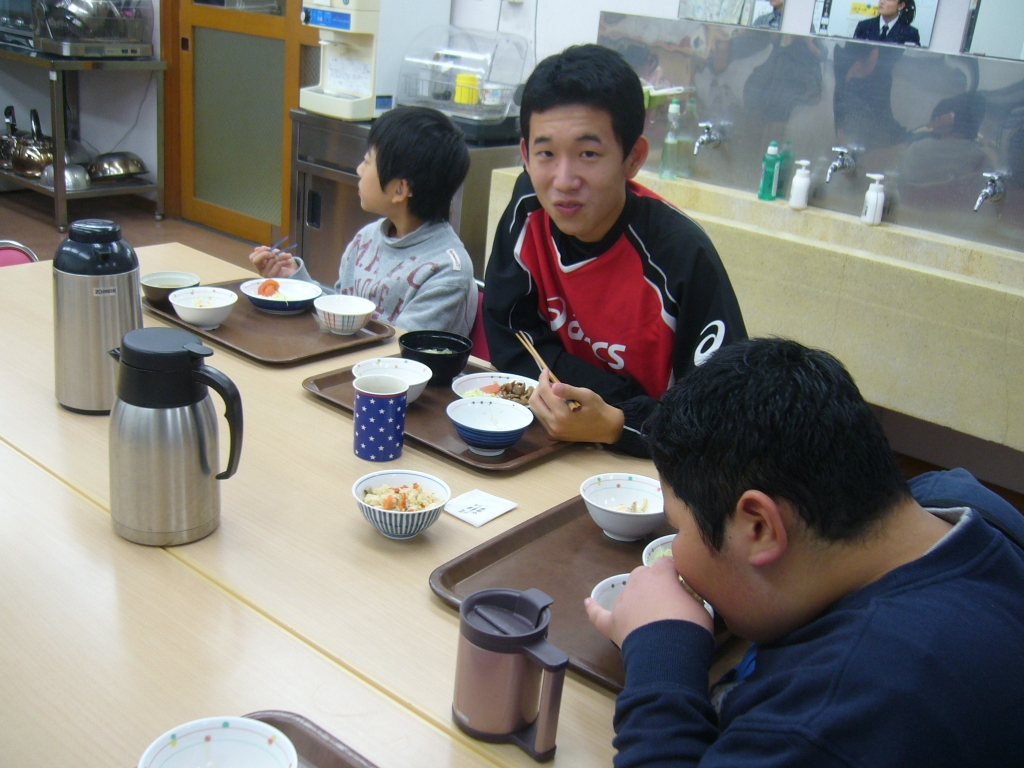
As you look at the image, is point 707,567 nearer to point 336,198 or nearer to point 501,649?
point 501,649

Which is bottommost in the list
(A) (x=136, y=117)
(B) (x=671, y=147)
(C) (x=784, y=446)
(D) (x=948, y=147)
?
(A) (x=136, y=117)

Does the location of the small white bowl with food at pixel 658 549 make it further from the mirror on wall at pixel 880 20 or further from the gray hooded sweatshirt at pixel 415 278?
the mirror on wall at pixel 880 20

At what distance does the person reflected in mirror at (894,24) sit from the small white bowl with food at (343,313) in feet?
6.80

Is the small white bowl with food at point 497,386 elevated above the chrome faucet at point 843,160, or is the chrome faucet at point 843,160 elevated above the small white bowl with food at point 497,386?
the chrome faucet at point 843,160

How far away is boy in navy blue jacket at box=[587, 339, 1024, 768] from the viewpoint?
0.71m

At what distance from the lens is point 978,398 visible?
103 inches

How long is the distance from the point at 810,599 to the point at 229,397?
69 centimetres

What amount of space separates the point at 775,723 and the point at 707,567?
175 mm

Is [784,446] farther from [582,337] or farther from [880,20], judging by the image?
[880,20]

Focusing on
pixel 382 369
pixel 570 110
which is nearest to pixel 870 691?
pixel 382 369

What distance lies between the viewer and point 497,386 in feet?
5.57

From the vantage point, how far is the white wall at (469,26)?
10.4 feet

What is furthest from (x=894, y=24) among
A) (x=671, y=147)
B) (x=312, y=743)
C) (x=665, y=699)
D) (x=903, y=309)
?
(x=312, y=743)

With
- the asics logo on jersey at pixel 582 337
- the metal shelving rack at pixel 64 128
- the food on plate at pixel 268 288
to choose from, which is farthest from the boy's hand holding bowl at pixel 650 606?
the metal shelving rack at pixel 64 128
